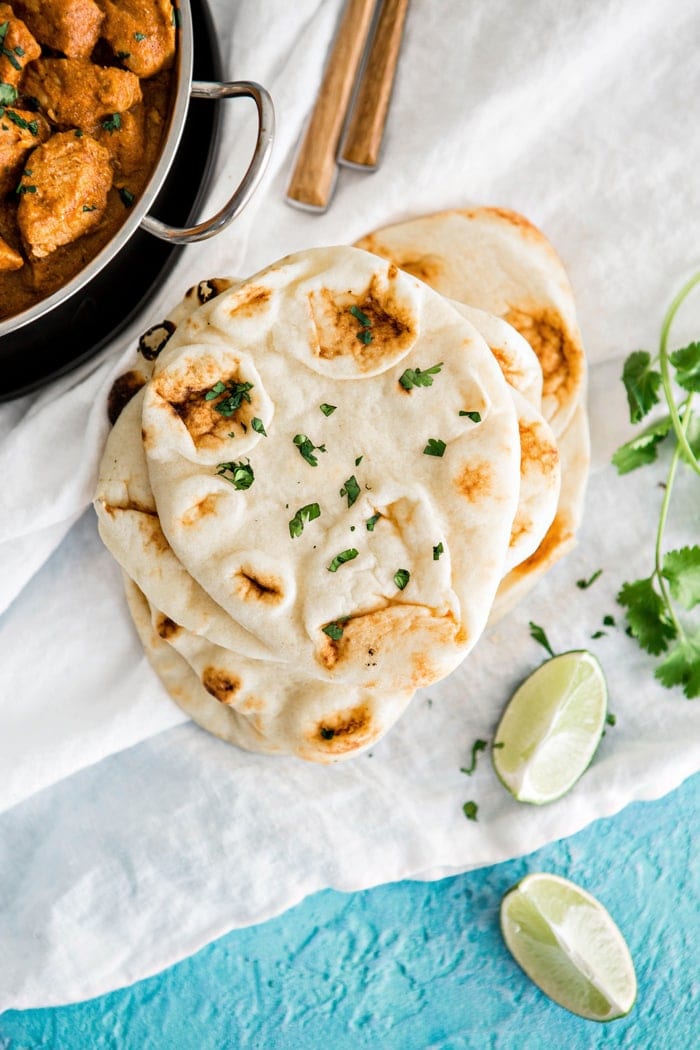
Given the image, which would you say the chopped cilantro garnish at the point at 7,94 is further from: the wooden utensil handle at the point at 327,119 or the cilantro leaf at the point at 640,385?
the cilantro leaf at the point at 640,385

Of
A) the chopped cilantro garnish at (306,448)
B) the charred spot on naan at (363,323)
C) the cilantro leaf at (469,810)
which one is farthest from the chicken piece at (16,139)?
the cilantro leaf at (469,810)

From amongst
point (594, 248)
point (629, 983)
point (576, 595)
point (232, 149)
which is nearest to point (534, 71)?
point (594, 248)

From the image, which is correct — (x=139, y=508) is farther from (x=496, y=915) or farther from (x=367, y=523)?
(x=496, y=915)

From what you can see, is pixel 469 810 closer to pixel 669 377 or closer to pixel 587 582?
pixel 587 582

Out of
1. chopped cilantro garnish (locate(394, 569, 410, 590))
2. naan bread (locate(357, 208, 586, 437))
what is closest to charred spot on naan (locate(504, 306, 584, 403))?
naan bread (locate(357, 208, 586, 437))

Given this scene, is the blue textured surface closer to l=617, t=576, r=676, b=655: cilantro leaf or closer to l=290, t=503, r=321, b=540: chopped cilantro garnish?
l=617, t=576, r=676, b=655: cilantro leaf

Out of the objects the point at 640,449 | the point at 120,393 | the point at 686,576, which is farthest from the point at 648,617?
the point at 120,393
